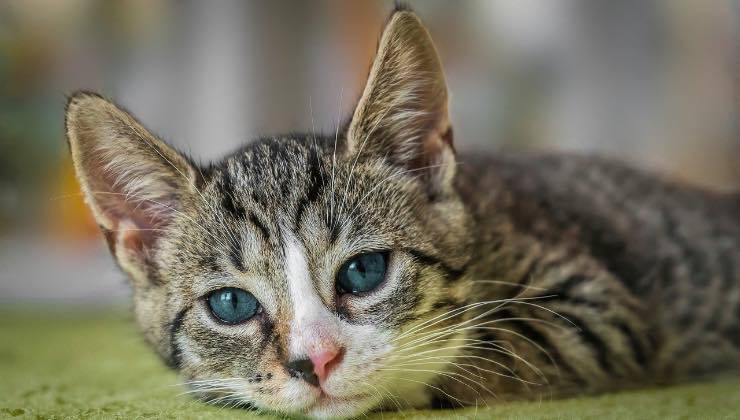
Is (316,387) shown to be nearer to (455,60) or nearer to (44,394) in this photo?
(44,394)

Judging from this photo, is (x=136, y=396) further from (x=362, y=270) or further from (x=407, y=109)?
(x=407, y=109)

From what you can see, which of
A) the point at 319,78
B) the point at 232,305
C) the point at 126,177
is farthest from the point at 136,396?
the point at 319,78

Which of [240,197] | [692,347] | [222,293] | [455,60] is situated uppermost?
[455,60]

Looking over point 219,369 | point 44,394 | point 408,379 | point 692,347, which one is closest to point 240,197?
point 219,369

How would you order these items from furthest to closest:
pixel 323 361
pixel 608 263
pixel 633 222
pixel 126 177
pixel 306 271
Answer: pixel 633 222 < pixel 608 263 < pixel 126 177 < pixel 306 271 < pixel 323 361

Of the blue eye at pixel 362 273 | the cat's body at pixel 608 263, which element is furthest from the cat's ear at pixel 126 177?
the cat's body at pixel 608 263

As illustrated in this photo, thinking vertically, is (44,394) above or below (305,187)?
below
